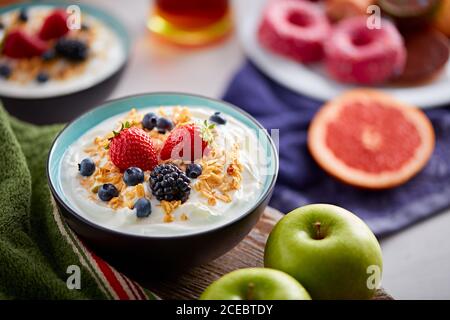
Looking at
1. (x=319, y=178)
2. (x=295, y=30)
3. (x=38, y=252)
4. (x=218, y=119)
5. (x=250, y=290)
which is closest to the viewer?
(x=250, y=290)

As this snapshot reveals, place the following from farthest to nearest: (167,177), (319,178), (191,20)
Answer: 1. (191,20)
2. (319,178)
3. (167,177)

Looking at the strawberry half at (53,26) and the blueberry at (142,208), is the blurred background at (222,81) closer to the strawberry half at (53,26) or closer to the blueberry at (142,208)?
the strawberry half at (53,26)

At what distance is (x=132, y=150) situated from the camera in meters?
1.41

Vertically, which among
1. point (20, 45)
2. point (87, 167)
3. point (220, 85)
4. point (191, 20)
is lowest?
point (220, 85)

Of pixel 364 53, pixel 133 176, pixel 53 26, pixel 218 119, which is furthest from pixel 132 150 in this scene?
pixel 364 53

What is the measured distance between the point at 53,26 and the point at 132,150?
3.05 feet

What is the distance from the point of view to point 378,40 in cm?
231

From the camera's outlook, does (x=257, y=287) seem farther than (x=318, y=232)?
No

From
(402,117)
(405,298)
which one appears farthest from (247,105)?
(405,298)

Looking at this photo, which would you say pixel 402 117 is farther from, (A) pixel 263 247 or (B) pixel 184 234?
(B) pixel 184 234

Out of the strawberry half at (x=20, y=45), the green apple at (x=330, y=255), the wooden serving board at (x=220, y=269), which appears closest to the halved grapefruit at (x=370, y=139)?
the wooden serving board at (x=220, y=269)

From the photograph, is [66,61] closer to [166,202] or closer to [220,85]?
[220,85]

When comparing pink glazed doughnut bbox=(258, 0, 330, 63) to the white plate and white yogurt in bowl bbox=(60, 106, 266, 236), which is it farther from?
white yogurt in bowl bbox=(60, 106, 266, 236)

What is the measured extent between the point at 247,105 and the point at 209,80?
0.27 m
